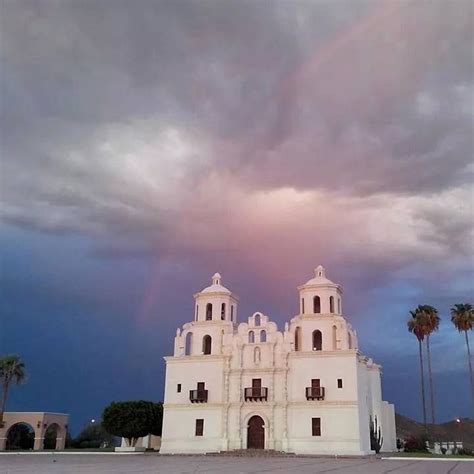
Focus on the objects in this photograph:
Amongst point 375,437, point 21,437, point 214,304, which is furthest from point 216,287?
point 21,437

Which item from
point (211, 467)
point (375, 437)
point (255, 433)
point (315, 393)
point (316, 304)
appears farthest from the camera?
point (316, 304)

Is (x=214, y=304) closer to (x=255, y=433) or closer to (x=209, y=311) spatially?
(x=209, y=311)

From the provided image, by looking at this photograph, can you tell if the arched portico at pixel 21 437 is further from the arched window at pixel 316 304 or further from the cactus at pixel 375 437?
the cactus at pixel 375 437

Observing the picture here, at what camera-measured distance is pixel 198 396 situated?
41.4 m

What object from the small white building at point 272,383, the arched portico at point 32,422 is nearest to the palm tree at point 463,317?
the small white building at point 272,383

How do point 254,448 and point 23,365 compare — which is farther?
point 23,365

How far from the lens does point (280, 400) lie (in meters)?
40.2

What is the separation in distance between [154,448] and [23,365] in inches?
536

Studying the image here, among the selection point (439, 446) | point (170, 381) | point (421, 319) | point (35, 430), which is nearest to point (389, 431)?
point (439, 446)

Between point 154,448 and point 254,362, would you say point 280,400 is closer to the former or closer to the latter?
point 254,362

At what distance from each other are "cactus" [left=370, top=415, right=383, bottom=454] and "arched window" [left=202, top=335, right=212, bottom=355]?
1316 cm

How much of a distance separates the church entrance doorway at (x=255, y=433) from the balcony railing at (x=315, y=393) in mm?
4201

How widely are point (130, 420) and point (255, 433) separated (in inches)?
408

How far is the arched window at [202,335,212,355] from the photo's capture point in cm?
4380
